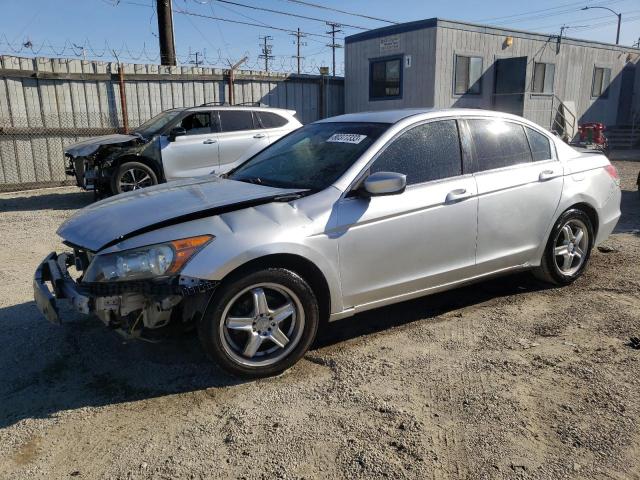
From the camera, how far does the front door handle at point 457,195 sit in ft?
13.0

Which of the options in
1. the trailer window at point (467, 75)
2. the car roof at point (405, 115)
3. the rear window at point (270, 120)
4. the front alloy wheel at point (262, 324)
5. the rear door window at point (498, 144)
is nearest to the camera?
the front alloy wheel at point (262, 324)

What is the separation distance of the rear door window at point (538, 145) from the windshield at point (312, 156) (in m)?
1.54

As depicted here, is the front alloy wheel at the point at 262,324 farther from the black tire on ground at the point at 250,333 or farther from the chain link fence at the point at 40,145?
the chain link fence at the point at 40,145

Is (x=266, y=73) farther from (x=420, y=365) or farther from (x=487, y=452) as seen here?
(x=487, y=452)

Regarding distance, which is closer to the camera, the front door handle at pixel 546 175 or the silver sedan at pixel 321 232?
the silver sedan at pixel 321 232

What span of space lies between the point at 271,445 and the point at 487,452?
1.08 meters

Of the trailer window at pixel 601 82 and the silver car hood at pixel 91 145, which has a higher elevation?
the trailer window at pixel 601 82

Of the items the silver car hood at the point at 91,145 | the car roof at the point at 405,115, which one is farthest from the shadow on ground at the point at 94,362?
the silver car hood at the point at 91,145

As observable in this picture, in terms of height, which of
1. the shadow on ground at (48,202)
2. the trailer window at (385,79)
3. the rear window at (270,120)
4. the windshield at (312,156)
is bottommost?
the shadow on ground at (48,202)

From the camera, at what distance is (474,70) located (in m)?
17.5

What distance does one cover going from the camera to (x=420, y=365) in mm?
3562

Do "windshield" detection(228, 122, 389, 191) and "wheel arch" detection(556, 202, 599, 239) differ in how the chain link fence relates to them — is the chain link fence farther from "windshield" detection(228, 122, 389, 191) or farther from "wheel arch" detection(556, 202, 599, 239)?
"wheel arch" detection(556, 202, 599, 239)

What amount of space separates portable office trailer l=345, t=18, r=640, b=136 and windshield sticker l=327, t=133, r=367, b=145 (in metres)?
13.1

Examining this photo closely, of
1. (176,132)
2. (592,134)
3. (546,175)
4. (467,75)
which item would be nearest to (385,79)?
(467,75)
